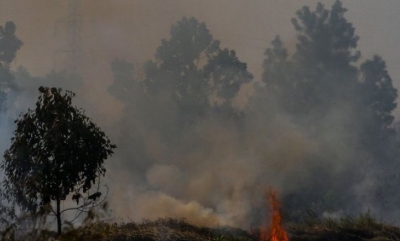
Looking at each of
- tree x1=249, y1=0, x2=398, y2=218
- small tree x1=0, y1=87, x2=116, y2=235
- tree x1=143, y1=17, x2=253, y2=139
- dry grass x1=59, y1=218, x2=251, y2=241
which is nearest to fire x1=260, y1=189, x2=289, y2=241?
dry grass x1=59, y1=218, x2=251, y2=241

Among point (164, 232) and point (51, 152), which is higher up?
point (51, 152)

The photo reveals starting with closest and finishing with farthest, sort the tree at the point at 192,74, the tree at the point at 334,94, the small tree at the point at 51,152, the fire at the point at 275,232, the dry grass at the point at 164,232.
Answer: the small tree at the point at 51,152, the dry grass at the point at 164,232, the fire at the point at 275,232, the tree at the point at 334,94, the tree at the point at 192,74

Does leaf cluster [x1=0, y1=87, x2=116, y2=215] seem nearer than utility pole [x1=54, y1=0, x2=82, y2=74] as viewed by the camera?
Yes

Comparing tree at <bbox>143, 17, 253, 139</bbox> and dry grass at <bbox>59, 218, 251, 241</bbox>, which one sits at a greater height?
tree at <bbox>143, 17, 253, 139</bbox>

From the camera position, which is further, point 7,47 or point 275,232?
point 7,47

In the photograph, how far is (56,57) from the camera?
2202 inches

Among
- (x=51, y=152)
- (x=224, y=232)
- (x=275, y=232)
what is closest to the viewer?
(x=51, y=152)

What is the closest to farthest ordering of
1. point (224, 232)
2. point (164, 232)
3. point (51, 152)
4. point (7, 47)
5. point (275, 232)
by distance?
1. point (51, 152)
2. point (164, 232)
3. point (275, 232)
4. point (224, 232)
5. point (7, 47)

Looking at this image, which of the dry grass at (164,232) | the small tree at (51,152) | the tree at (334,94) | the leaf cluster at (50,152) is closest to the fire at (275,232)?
the dry grass at (164,232)

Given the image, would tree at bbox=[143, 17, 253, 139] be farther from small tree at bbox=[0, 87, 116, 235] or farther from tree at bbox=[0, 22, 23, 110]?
small tree at bbox=[0, 87, 116, 235]

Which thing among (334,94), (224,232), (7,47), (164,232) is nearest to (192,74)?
(334,94)

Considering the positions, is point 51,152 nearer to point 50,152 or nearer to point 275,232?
point 50,152

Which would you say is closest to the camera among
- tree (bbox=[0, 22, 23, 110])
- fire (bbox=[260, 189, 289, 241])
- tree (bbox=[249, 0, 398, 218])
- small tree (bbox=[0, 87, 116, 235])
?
small tree (bbox=[0, 87, 116, 235])

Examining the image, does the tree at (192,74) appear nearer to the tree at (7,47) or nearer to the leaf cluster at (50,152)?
the tree at (7,47)
